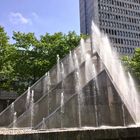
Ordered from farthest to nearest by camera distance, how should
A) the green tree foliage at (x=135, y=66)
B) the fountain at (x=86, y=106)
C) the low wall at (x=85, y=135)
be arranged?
the green tree foliage at (x=135, y=66), the fountain at (x=86, y=106), the low wall at (x=85, y=135)

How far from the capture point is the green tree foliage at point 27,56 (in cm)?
2914

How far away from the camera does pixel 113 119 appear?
9844 millimetres

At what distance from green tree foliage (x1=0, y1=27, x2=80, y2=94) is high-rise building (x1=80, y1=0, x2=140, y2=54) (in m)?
72.9

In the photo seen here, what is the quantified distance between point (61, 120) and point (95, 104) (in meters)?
1.28

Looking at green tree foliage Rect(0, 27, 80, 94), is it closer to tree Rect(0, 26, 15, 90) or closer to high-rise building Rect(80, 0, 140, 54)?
tree Rect(0, 26, 15, 90)

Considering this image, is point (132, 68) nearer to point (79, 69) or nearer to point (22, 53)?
point (22, 53)

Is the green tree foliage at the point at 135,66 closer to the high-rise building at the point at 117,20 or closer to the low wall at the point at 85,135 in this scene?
the low wall at the point at 85,135

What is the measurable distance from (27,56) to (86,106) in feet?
67.0

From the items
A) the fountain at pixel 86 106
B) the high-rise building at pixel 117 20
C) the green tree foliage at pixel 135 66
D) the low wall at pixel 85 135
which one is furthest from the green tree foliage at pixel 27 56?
the high-rise building at pixel 117 20

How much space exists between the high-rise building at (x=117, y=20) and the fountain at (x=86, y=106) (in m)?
88.0

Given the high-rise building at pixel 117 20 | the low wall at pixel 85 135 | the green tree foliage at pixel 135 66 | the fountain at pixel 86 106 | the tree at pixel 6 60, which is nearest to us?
the low wall at pixel 85 135

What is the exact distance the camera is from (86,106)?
1027 centimetres

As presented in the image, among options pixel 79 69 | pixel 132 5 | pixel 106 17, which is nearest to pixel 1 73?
pixel 79 69

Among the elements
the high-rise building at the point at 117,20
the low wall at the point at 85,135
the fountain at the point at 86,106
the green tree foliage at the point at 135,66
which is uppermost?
the high-rise building at the point at 117,20
